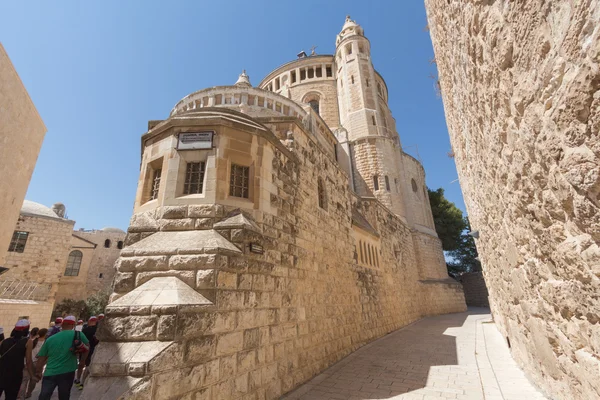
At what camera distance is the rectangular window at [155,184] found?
5008mm

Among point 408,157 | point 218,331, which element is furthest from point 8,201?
point 408,157

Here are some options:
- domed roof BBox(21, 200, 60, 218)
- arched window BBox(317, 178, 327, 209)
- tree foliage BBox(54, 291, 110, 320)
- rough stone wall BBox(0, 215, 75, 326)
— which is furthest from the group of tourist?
tree foliage BBox(54, 291, 110, 320)

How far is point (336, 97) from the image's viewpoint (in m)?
29.0

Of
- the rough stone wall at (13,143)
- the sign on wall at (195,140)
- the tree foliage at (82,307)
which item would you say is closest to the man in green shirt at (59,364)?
the sign on wall at (195,140)

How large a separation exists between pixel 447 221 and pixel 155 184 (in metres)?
32.0

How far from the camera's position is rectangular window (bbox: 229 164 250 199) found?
16.3 ft

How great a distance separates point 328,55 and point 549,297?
32760mm

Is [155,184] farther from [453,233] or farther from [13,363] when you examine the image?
[453,233]

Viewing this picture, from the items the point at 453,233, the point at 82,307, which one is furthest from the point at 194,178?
the point at 453,233

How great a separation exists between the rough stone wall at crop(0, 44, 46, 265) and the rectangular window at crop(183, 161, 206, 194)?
7.27 m

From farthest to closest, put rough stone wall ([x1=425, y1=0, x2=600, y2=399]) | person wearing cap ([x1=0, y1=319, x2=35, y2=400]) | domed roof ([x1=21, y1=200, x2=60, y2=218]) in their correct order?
1. domed roof ([x1=21, y1=200, x2=60, y2=218])
2. person wearing cap ([x1=0, y1=319, x2=35, y2=400])
3. rough stone wall ([x1=425, y1=0, x2=600, y2=399])

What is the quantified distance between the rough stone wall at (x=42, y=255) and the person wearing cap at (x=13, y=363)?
13.4 meters

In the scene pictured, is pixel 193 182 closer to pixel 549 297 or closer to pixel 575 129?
pixel 575 129

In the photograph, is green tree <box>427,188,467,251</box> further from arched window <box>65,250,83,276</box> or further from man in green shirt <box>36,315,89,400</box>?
arched window <box>65,250,83,276</box>
